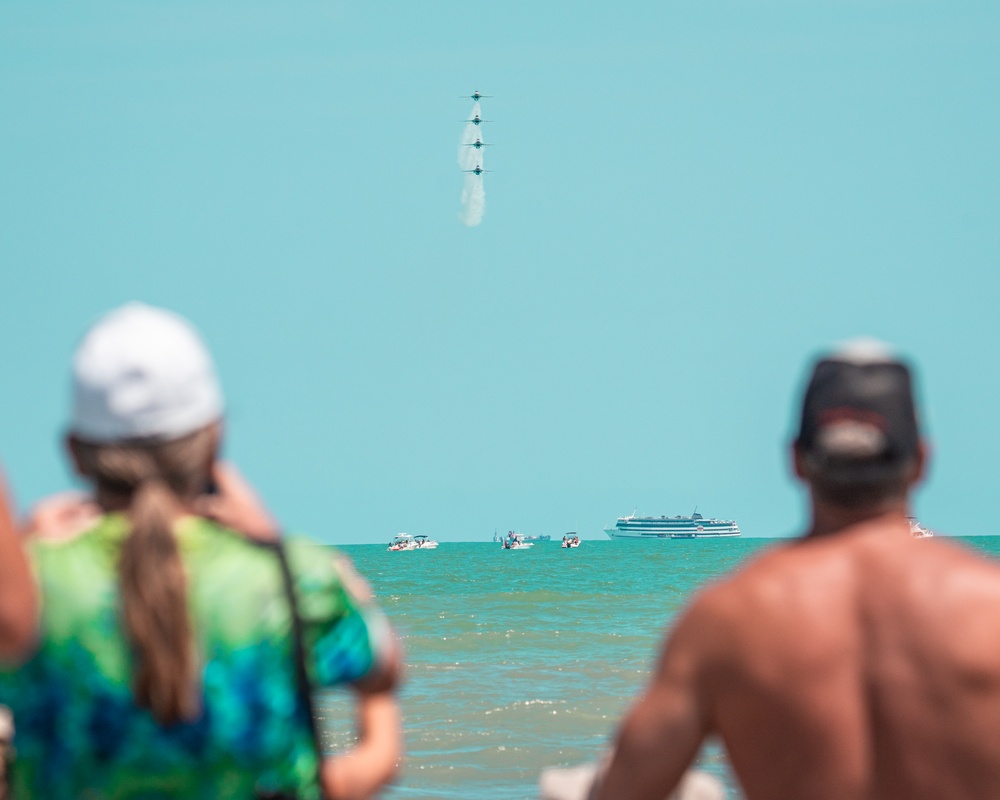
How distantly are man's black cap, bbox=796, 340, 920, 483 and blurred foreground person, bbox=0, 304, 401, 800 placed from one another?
0.74 m

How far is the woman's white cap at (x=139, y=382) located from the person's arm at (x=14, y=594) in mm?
200

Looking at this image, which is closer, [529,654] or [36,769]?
[36,769]

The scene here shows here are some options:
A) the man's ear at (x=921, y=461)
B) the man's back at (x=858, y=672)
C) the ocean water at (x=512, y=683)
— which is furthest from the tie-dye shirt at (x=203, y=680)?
the ocean water at (x=512, y=683)

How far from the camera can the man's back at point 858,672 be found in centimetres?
215

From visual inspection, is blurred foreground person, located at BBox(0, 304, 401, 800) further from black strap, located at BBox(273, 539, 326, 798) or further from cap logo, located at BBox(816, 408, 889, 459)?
cap logo, located at BBox(816, 408, 889, 459)

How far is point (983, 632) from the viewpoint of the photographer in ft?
7.08

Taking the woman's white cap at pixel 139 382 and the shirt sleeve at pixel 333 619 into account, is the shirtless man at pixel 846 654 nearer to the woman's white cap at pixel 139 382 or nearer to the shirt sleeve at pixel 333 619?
the shirt sleeve at pixel 333 619

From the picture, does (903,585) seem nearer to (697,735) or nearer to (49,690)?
(697,735)

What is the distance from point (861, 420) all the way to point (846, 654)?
37 cm

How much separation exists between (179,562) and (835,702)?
0.97 metres

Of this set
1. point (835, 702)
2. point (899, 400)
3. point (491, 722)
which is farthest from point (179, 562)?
point (491, 722)

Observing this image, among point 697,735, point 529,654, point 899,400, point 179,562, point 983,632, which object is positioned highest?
point 899,400

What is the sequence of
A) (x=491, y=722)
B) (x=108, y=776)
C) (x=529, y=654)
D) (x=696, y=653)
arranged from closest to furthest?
(x=108, y=776)
(x=696, y=653)
(x=491, y=722)
(x=529, y=654)

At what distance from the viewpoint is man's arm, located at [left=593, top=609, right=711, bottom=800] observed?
7.38 feet
